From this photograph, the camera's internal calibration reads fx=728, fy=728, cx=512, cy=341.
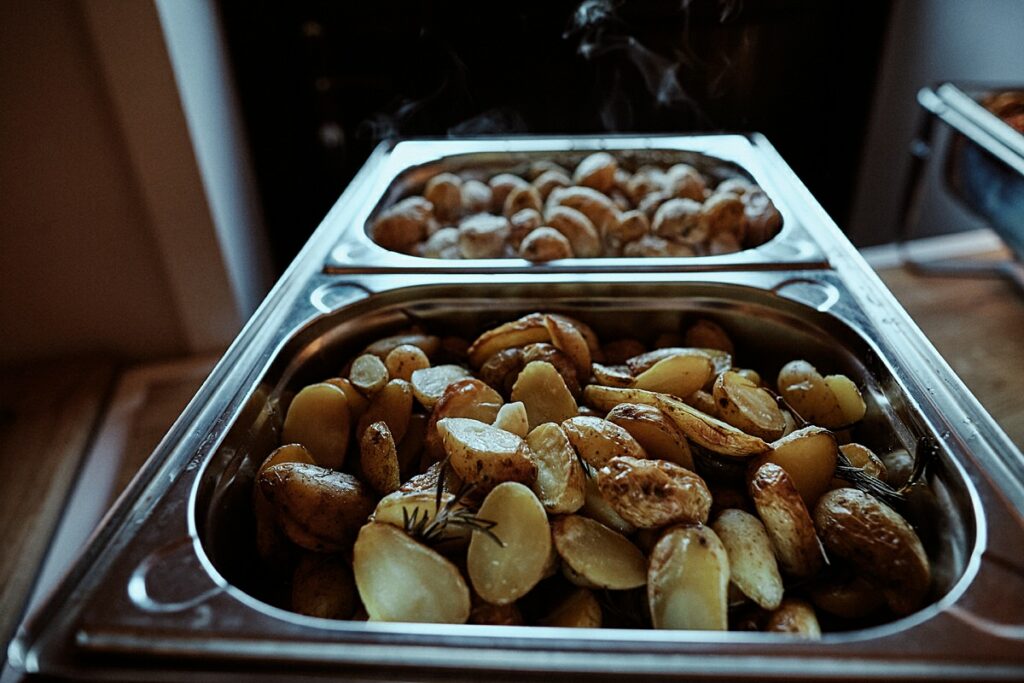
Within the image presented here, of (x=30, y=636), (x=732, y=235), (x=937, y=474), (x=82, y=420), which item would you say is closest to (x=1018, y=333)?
(x=732, y=235)

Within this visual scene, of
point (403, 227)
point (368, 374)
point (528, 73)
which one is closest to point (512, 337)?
point (368, 374)

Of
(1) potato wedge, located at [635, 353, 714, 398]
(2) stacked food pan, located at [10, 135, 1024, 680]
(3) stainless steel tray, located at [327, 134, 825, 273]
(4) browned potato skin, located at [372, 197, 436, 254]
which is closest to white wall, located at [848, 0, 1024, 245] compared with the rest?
(3) stainless steel tray, located at [327, 134, 825, 273]

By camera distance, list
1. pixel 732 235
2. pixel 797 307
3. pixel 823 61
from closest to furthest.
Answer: pixel 797 307, pixel 732 235, pixel 823 61

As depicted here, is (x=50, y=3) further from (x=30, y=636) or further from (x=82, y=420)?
(x=30, y=636)

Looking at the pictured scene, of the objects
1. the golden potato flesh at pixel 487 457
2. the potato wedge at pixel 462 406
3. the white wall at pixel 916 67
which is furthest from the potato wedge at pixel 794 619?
the white wall at pixel 916 67

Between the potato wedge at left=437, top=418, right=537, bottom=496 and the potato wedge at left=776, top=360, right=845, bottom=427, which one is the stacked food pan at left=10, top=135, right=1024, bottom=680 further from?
the potato wedge at left=437, top=418, right=537, bottom=496

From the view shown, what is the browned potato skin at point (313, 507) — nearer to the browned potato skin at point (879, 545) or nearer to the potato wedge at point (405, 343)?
the potato wedge at point (405, 343)

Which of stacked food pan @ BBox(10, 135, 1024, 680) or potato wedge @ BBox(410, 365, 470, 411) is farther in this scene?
potato wedge @ BBox(410, 365, 470, 411)
